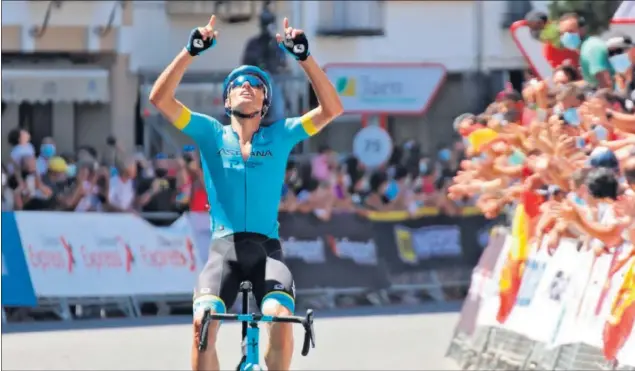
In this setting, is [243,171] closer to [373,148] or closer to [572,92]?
[572,92]

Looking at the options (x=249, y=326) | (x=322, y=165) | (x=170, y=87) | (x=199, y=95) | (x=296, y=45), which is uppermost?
(x=296, y=45)

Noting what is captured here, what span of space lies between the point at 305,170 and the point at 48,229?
15.1ft

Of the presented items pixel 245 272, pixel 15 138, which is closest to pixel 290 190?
pixel 15 138

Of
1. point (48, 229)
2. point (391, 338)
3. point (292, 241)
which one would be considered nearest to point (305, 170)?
point (292, 241)

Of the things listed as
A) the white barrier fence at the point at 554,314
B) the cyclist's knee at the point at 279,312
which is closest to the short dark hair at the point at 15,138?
the white barrier fence at the point at 554,314

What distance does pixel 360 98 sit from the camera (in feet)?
112

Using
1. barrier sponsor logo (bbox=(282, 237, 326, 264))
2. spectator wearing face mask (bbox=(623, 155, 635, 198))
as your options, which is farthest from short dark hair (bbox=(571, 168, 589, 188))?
barrier sponsor logo (bbox=(282, 237, 326, 264))

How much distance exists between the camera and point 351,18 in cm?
3553

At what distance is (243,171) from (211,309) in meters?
0.87

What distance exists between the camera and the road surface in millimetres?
13984

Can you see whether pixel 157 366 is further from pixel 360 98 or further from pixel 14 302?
pixel 360 98

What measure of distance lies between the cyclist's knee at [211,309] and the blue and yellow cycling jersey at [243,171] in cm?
46

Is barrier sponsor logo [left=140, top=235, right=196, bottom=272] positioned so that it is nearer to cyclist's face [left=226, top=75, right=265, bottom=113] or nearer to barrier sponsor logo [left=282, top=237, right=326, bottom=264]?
barrier sponsor logo [left=282, top=237, right=326, bottom=264]

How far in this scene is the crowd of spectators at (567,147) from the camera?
10.5 meters
